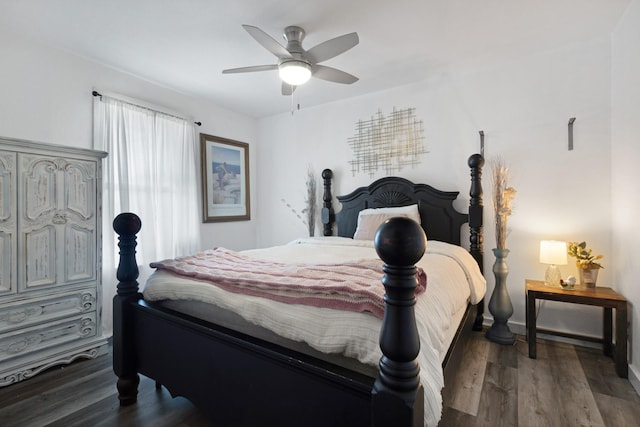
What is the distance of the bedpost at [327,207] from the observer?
12.6 ft

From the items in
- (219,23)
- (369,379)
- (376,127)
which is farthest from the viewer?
(376,127)

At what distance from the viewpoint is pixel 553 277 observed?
2.48 m

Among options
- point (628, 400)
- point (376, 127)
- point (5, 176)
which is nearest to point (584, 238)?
point (628, 400)

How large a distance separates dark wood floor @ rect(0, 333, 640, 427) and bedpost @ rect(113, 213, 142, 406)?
12cm

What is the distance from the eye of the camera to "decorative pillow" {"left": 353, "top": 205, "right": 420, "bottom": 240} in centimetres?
310

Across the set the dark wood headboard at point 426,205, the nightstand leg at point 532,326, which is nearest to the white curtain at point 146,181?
the dark wood headboard at point 426,205

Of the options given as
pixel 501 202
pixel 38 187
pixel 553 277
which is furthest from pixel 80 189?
pixel 553 277

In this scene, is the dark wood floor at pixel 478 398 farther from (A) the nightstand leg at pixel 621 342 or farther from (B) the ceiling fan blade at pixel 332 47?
(B) the ceiling fan blade at pixel 332 47

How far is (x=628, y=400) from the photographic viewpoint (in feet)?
Answer: 5.94

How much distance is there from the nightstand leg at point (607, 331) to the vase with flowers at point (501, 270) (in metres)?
0.60

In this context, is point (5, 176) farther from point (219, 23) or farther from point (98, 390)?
point (219, 23)

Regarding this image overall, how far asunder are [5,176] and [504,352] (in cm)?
380

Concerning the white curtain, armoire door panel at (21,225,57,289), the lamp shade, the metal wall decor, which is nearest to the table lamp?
the lamp shade

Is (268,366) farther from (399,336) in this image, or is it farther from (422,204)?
(422,204)
